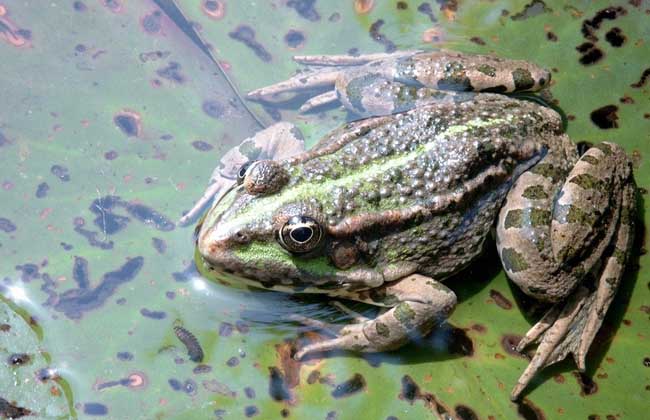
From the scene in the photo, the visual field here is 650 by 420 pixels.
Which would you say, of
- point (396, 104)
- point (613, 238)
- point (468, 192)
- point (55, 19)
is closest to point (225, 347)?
point (468, 192)

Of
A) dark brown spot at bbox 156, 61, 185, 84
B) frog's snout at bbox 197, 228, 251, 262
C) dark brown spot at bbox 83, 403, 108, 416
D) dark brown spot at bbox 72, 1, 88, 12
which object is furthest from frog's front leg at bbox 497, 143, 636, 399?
dark brown spot at bbox 72, 1, 88, 12

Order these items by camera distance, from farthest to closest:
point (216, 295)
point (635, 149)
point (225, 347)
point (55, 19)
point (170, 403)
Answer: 1. point (55, 19)
2. point (635, 149)
3. point (216, 295)
4. point (225, 347)
5. point (170, 403)

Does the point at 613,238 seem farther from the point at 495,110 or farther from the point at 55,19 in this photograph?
the point at 55,19

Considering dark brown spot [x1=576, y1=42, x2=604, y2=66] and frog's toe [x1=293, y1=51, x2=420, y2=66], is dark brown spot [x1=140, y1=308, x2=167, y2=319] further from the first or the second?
dark brown spot [x1=576, y1=42, x2=604, y2=66]

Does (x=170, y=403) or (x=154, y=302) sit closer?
(x=170, y=403)

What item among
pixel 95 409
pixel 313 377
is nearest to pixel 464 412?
pixel 313 377

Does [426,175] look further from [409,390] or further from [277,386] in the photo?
[277,386]

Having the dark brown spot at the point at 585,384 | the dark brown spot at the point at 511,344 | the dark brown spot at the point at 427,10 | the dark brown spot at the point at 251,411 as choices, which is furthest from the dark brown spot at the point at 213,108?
the dark brown spot at the point at 585,384
